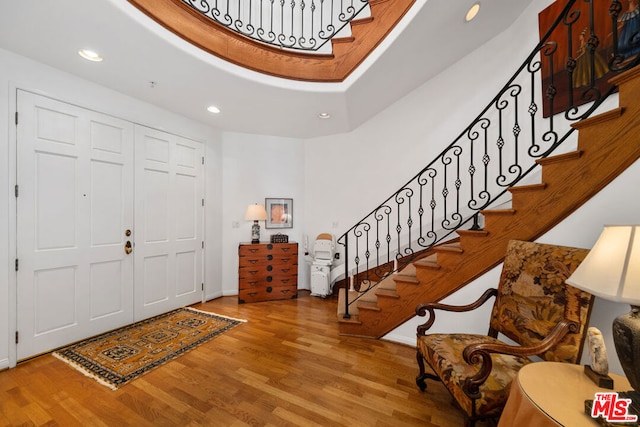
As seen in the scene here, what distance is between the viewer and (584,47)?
2.20m

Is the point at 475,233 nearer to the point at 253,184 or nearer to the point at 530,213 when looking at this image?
the point at 530,213

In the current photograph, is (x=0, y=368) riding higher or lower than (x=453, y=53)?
Result: lower

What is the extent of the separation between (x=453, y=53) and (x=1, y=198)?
4968 millimetres

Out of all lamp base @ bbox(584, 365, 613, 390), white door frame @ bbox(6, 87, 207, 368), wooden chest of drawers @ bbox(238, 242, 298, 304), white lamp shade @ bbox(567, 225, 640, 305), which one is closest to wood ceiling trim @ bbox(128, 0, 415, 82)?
white door frame @ bbox(6, 87, 207, 368)

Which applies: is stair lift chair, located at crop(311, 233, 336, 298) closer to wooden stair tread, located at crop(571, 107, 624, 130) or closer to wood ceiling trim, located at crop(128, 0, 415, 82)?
wood ceiling trim, located at crop(128, 0, 415, 82)

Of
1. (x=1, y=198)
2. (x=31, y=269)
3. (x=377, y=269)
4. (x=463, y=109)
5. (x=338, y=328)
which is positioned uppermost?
(x=463, y=109)

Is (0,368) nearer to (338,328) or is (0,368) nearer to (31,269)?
(31,269)

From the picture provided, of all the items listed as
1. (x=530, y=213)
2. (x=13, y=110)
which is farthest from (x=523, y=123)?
(x=13, y=110)

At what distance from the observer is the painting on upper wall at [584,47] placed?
190cm

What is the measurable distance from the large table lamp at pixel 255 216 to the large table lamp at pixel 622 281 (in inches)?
145

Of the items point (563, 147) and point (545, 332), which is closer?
point (545, 332)

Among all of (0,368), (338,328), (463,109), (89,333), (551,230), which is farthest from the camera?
(463,109)

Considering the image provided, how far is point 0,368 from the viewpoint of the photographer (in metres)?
2.12

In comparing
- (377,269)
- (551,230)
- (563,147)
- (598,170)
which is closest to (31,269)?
(377,269)
